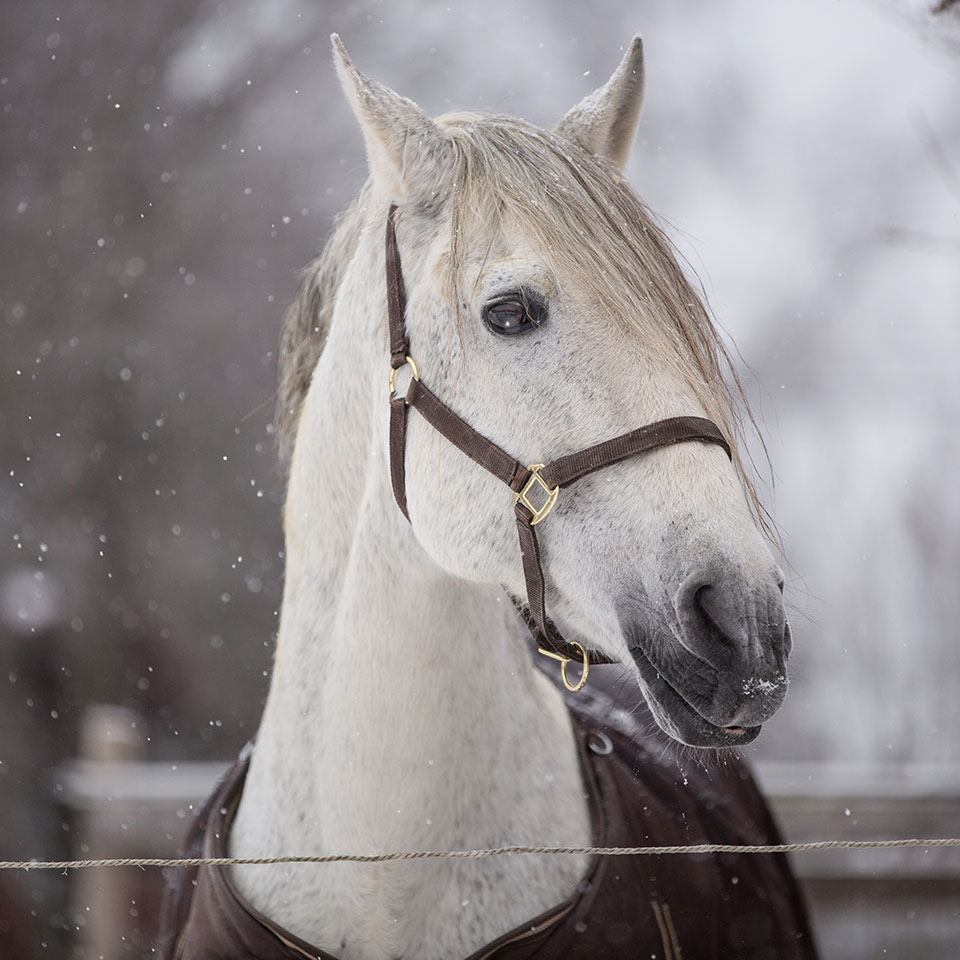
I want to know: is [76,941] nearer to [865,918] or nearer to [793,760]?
[865,918]

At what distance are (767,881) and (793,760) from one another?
492 centimetres

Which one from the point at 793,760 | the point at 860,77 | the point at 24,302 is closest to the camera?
the point at 24,302

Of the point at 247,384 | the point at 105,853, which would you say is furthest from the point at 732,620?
the point at 247,384

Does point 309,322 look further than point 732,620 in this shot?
Yes

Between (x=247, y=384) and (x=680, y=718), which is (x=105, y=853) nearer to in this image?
(x=247, y=384)

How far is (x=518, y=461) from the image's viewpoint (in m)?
1.21

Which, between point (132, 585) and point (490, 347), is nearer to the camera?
point (490, 347)

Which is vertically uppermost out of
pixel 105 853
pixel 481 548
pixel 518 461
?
pixel 518 461

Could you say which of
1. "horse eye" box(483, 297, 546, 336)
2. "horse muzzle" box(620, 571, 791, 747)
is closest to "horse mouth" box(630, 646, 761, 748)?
"horse muzzle" box(620, 571, 791, 747)

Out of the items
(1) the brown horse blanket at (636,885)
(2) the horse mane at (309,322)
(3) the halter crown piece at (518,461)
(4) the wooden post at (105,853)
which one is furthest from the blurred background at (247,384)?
(3) the halter crown piece at (518,461)

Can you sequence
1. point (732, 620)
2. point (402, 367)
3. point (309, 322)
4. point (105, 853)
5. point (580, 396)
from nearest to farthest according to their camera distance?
1. point (732, 620)
2. point (580, 396)
3. point (402, 367)
4. point (309, 322)
5. point (105, 853)

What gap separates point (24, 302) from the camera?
5.15 meters

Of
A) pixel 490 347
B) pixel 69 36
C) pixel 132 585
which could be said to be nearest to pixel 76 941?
pixel 132 585

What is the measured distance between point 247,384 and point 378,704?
4749 millimetres
